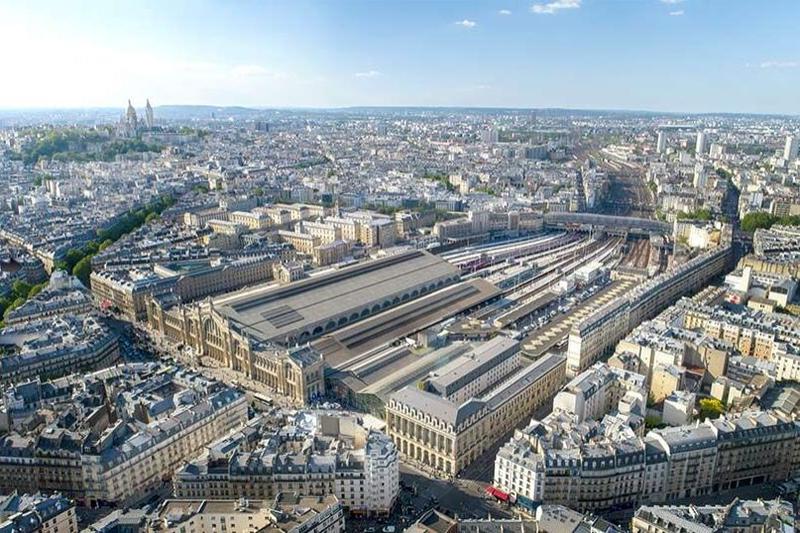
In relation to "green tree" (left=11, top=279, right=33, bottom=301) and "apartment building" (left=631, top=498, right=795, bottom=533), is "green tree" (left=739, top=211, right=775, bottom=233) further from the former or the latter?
"green tree" (left=11, top=279, right=33, bottom=301)

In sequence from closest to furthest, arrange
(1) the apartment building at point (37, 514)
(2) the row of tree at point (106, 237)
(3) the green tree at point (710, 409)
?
(1) the apartment building at point (37, 514) < (3) the green tree at point (710, 409) < (2) the row of tree at point (106, 237)

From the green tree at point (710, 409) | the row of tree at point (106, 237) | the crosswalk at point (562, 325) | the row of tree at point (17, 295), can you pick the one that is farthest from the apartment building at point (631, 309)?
the row of tree at point (106, 237)

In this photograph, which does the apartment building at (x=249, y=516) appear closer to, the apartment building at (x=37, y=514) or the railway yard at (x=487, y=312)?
the apartment building at (x=37, y=514)

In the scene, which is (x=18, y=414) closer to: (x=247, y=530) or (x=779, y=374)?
(x=247, y=530)

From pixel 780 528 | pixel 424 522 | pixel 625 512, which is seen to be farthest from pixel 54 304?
pixel 780 528

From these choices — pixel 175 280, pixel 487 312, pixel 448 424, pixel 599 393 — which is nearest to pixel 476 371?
pixel 599 393
